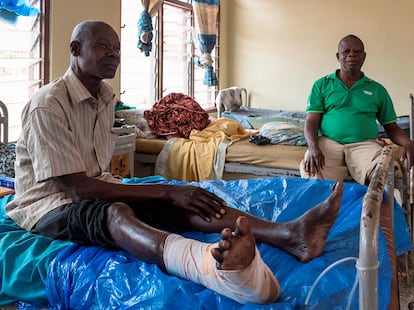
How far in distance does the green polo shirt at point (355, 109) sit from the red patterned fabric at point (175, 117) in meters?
1.39

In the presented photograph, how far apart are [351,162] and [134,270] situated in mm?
1676

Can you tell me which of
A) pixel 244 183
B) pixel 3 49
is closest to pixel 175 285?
pixel 244 183

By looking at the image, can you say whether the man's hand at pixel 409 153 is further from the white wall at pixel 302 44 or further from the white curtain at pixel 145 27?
the white wall at pixel 302 44

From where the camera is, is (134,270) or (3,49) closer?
(134,270)

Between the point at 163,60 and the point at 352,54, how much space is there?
2.54 m

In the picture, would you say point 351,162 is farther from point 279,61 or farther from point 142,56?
point 279,61

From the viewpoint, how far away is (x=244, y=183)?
6.81 feet

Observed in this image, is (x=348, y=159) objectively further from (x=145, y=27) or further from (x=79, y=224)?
(x=145, y=27)

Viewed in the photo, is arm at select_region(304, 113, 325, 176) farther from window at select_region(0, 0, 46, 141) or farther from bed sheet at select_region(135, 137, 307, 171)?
window at select_region(0, 0, 46, 141)

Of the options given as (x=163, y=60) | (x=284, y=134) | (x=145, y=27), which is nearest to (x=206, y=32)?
(x=163, y=60)

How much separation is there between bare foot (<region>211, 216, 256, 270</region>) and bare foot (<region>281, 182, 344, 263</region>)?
38cm

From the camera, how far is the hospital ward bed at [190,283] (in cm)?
102

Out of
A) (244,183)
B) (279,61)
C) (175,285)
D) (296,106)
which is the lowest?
(175,285)

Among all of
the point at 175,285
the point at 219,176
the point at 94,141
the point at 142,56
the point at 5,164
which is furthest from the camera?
the point at 142,56
